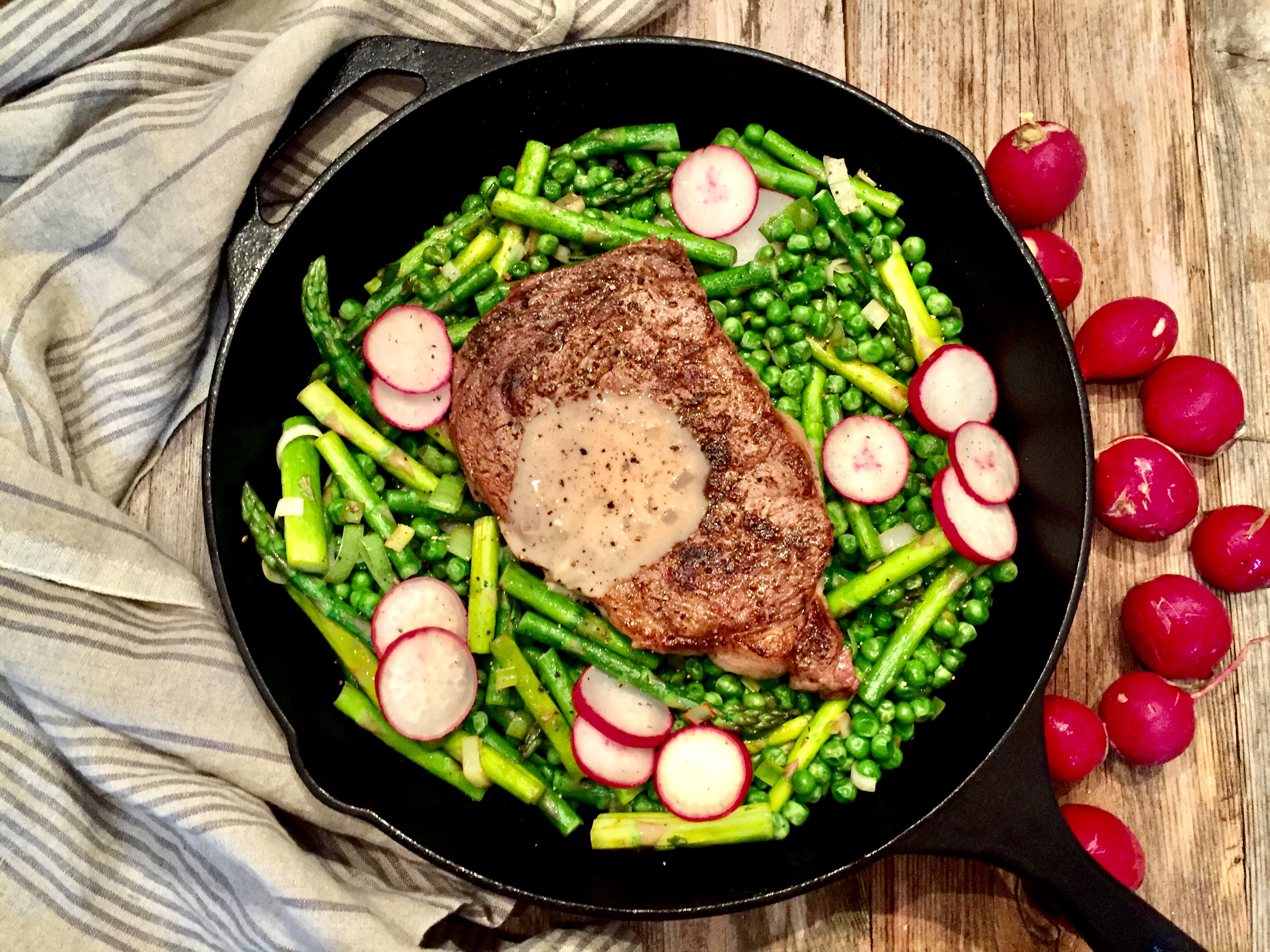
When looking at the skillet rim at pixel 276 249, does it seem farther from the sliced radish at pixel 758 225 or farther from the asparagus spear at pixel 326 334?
the sliced radish at pixel 758 225

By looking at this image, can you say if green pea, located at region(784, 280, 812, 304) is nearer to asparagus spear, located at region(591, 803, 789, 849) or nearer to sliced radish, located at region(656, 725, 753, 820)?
sliced radish, located at region(656, 725, 753, 820)

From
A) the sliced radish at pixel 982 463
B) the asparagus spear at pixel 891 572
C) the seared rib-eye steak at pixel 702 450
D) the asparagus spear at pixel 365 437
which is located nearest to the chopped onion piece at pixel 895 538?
the asparagus spear at pixel 891 572

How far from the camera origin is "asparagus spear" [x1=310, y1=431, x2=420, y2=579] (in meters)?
4.29

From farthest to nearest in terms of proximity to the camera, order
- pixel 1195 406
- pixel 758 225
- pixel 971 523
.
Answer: pixel 758 225 → pixel 1195 406 → pixel 971 523

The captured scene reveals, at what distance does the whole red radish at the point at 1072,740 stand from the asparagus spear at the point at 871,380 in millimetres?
1501

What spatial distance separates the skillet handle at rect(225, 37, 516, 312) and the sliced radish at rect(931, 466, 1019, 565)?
8.56 ft

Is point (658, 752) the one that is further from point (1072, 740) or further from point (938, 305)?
point (938, 305)

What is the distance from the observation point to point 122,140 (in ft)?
13.5

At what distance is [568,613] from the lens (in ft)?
13.7

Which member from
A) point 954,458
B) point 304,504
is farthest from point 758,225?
point 304,504

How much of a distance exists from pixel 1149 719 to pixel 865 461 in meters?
1.76

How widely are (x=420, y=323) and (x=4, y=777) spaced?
98.7 inches

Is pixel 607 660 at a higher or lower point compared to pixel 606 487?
lower

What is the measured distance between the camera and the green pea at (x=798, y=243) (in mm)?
4445
